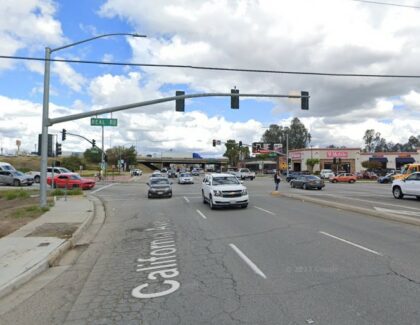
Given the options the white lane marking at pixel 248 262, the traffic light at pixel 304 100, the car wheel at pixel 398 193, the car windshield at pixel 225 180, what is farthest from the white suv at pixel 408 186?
the white lane marking at pixel 248 262

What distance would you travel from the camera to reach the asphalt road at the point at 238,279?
535 cm

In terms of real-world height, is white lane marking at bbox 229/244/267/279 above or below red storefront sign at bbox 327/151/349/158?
below

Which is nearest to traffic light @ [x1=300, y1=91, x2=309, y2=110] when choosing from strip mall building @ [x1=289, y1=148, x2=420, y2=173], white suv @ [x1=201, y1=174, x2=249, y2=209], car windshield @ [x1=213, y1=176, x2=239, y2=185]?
car windshield @ [x1=213, y1=176, x2=239, y2=185]

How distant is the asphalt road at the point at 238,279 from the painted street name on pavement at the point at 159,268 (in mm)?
20

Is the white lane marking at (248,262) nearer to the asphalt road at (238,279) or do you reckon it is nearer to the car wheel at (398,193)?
the asphalt road at (238,279)

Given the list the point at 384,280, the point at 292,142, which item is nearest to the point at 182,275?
the point at 384,280

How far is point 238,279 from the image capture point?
22.9 ft

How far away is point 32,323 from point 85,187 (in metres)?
36.3

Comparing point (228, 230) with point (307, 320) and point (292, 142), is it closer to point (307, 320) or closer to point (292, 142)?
point (307, 320)

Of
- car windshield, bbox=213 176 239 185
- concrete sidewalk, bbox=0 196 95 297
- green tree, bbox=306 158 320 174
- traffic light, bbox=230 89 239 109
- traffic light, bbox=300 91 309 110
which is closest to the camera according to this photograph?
concrete sidewalk, bbox=0 196 95 297

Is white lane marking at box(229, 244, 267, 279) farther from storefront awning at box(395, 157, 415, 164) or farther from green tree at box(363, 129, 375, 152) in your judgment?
green tree at box(363, 129, 375, 152)

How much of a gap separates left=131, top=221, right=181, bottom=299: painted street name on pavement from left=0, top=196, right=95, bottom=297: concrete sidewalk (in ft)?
6.52

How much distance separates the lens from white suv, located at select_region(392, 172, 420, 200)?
2488 centimetres

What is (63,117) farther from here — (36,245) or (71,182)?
(71,182)
